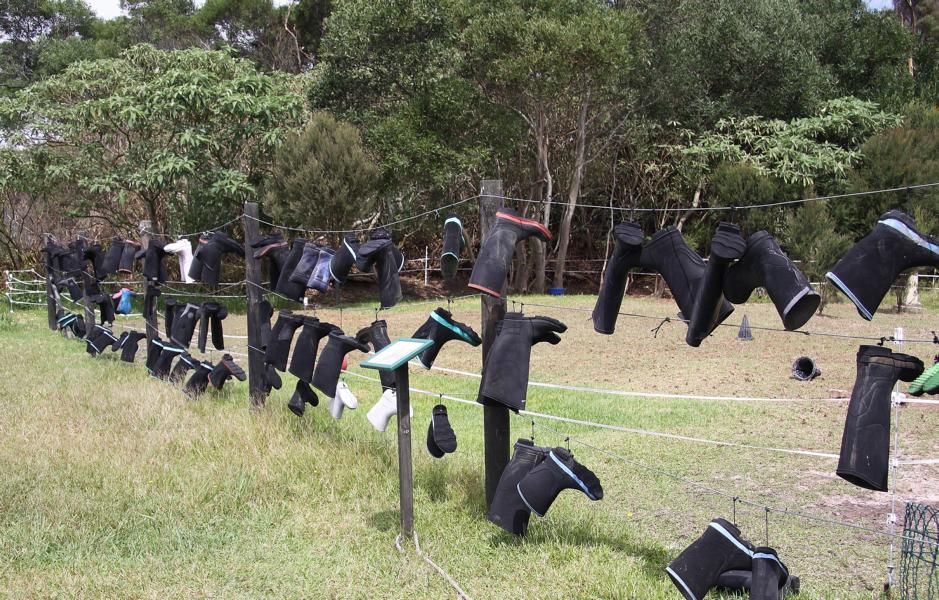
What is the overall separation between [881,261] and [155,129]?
17106 millimetres

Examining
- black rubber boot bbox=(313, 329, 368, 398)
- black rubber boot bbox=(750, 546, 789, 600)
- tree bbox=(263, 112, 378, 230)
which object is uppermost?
tree bbox=(263, 112, 378, 230)

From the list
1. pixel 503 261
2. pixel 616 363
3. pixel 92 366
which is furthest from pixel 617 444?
pixel 92 366

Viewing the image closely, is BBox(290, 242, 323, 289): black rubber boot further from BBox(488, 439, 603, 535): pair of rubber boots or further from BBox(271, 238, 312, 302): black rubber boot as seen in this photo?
BBox(488, 439, 603, 535): pair of rubber boots

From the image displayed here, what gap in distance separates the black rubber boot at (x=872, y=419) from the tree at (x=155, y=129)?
1477 cm

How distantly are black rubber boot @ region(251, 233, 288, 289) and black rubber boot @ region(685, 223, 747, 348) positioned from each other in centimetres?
350

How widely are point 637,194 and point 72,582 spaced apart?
71.3 ft

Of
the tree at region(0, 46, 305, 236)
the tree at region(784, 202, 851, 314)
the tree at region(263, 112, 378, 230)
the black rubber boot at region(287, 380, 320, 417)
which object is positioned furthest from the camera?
the tree at region(263, 112, 378, 230)

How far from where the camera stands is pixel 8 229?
20.6 m

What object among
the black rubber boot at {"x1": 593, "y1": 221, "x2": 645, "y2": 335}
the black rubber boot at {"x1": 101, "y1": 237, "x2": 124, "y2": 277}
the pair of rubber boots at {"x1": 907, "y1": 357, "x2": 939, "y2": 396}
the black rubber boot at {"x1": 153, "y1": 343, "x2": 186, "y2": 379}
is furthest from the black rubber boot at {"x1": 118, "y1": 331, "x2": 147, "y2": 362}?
the pair of rubber boots at {"x1": 907, "y1": 357, "x2": 939, "y2": 396}

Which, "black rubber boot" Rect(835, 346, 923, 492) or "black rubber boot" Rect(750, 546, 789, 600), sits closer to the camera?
"black rubber boot" Rect(835, 346, 923, 492)

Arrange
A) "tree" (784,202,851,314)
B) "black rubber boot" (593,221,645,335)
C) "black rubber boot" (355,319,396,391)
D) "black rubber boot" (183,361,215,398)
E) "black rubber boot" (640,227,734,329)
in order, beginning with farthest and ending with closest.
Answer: "tree" (784,202,851,314)
"black rubber boot" (183,361,215,398)
"black rubber boot" (355,319,396,391)
"black rubber boot" (593,221,645,335)
"black rubber boot" (640,227,734,329)

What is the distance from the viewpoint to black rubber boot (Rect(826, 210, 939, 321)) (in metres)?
2.91

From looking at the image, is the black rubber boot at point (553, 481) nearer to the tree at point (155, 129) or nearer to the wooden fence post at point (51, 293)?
the wooden fence post at point (51, 293)

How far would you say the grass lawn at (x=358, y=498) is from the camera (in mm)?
3768
